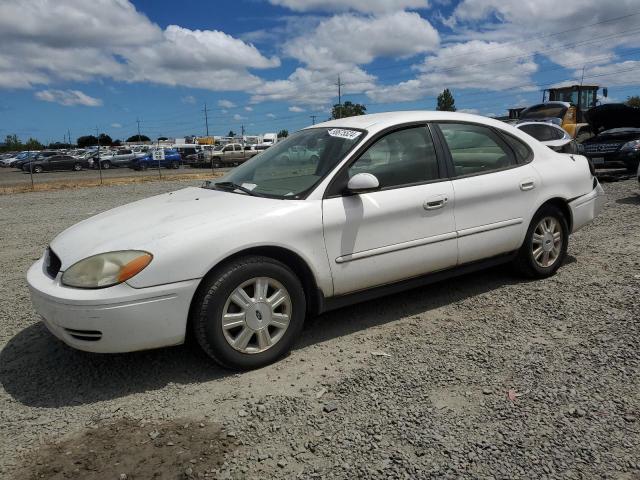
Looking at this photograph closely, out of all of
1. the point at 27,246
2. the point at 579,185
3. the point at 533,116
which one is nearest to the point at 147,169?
the point at 533,116

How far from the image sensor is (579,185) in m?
4.90

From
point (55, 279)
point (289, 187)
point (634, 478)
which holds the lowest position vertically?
point (634, 478)

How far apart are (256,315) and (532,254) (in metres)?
2.67

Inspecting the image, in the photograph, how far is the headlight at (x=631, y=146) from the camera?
482 inches

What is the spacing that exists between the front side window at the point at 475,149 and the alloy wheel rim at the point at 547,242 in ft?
2.11

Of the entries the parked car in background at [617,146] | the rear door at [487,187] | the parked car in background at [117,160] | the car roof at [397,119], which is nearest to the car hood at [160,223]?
the car roof at [397,119]

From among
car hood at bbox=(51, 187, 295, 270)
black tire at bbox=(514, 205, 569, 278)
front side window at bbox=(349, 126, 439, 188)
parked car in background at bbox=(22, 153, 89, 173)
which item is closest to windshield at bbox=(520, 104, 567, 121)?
black tire at bbox=(514, 205, 569, 278)

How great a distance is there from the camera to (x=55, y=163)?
39344mm

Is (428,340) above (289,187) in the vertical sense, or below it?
below

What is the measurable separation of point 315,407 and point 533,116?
17072mm

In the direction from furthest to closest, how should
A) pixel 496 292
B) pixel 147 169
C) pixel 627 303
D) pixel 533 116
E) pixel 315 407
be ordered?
pixel 147 169 → pixel 533 116 → pixel 496 292 → pixel 627 303 → pixel 315 407

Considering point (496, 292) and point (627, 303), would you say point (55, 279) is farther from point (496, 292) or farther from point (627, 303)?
point (627, 303)

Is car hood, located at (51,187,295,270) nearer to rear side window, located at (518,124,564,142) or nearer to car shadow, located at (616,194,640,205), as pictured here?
car shadow, located at (616,194,640,205)

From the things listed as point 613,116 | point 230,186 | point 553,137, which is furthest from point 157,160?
point 230,186
